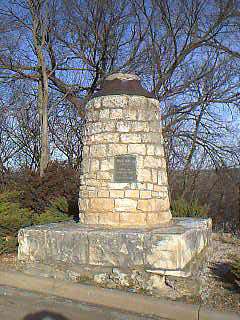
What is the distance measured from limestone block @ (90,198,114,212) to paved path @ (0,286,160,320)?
180 cm

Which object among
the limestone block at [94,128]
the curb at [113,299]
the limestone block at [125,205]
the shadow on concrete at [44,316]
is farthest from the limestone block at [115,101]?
the shadow on concrete at [44,316]

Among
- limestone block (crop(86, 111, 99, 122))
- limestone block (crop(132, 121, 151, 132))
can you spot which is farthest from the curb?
limestone block (crop(86, 111, 99, 122))

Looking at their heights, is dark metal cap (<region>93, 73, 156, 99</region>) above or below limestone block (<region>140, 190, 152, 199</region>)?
above

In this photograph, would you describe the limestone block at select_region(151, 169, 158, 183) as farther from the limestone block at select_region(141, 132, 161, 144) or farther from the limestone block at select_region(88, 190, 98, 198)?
the limestone block at select_region(88, 190, 98, 198)

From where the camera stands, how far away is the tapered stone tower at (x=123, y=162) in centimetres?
626

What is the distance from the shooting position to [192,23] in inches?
570

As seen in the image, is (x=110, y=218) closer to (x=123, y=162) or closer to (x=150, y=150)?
(x=123, y=162)

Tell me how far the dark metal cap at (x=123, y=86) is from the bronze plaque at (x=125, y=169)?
1251 mm

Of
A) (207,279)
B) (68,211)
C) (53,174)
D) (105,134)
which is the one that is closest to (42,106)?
(53,174)

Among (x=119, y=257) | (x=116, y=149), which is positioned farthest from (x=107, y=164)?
(x=119, y=257)

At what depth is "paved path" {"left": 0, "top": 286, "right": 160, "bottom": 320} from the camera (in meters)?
4.30

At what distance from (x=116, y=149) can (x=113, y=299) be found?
263 cm

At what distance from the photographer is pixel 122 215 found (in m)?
6.22

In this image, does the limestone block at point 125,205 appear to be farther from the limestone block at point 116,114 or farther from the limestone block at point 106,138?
the limestone block at point 116,114
